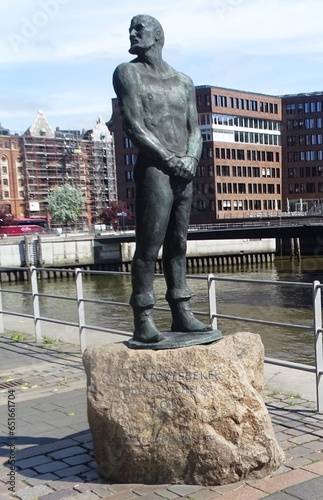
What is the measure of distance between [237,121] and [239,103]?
271cm

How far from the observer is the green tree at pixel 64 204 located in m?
89.8

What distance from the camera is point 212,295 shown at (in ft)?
25.8

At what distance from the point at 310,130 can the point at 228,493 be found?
3746 inches

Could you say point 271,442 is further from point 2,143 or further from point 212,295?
point 2,143

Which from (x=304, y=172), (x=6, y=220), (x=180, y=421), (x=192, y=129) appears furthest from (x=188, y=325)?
(x=304, y=172)

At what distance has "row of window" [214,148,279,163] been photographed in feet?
282

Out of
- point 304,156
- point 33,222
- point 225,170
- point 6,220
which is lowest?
point 33,222

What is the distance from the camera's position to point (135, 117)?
517cm

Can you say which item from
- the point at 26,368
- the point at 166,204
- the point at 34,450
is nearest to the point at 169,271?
the point at 166,204

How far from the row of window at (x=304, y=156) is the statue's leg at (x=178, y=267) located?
3702 inches

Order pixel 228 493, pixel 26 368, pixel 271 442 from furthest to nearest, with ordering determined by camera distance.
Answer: pixel 26 368
pixel 271 442
pixel 228 493

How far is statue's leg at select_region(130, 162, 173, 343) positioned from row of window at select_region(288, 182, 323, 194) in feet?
306

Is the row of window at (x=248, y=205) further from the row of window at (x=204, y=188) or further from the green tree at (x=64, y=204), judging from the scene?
the green tree at (x=64, y=204)

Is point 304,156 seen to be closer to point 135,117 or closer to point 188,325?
point 188,325
